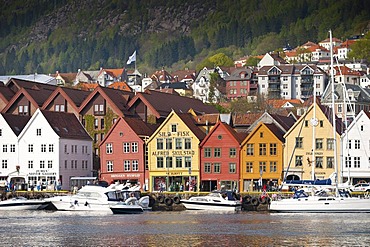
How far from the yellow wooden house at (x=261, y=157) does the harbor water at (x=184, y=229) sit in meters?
21.7

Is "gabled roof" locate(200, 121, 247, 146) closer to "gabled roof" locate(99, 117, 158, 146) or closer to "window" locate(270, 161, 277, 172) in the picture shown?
"window" locate(270, 161, 277, 172)

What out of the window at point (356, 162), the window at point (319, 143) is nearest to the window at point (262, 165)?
the window at point (319, 143)

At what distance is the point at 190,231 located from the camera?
71.6m

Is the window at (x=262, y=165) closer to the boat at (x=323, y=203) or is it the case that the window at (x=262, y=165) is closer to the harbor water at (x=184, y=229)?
the boat at (x=323, y=203)

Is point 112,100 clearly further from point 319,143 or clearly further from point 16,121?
point 319,143

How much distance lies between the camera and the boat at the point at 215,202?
9488 cm

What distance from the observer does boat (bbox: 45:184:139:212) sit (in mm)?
93250

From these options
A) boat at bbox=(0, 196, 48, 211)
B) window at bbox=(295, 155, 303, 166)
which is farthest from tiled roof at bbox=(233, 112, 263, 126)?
boat at bbox=(0, 196, 48, 211)

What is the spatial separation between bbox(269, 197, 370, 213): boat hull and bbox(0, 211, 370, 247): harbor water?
52.0 inches

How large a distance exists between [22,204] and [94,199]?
27.8 feet

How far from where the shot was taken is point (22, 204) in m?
97.9

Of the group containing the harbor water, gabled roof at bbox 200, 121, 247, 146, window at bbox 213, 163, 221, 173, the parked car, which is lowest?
the harbor water

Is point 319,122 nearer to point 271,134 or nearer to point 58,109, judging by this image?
point 271,134

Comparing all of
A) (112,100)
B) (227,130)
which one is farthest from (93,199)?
(112,100)
